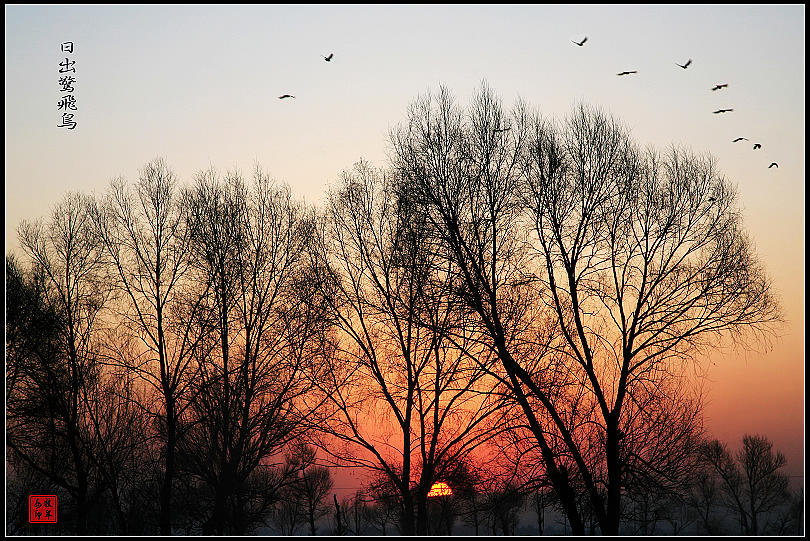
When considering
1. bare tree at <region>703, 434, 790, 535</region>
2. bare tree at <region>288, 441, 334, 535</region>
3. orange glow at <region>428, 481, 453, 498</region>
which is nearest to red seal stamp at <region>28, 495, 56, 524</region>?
orange glow at <region>428, 481, 453, 498</region>

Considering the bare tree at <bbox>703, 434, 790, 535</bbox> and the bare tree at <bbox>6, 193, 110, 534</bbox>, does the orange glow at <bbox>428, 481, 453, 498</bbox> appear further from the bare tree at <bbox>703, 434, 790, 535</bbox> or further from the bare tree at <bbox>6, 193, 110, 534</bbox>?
the bare tree at <bbox>703, 434, 790, 535</bbox>

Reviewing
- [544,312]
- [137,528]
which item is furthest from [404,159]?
[137,528]

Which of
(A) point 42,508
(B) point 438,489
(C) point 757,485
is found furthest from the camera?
(C) point 757,485

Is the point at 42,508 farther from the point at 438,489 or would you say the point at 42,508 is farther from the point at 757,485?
the point at 757,485

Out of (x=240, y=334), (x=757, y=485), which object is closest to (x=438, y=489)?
(x=240, y=334)

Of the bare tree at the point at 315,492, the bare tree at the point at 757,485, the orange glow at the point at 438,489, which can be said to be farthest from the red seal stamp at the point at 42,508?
the bare tree at the point at 757,485

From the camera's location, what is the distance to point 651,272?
18859mm

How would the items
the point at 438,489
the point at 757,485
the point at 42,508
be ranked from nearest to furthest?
the point at 438,489 < the point at 42,508 < the point at 757,485

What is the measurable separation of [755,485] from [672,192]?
46086mm

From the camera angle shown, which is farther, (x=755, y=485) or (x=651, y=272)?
(x=755, y=485)

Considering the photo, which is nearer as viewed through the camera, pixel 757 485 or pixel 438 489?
pixel 438 489

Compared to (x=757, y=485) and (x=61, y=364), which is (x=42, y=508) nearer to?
(x=61, y=364)

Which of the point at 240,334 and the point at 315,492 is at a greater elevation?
the point at 240,334

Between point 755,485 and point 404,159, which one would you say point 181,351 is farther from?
point 755,485
